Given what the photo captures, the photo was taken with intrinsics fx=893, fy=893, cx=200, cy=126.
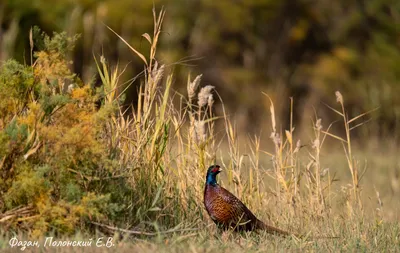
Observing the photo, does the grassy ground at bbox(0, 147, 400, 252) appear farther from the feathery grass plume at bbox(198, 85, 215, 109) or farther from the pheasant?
the feathery grass plume at bbox(198, 85, 215, 109)

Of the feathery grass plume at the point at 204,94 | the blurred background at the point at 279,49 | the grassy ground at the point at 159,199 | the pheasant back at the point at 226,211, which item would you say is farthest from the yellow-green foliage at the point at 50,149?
the blurred background at the point at 279,49

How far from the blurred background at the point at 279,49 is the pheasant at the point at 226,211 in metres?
11.6

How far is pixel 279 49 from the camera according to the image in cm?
2020

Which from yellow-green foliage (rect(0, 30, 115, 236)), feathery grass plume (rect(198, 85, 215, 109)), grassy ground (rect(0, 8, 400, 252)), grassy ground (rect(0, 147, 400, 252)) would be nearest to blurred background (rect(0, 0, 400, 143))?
grassy ground (rect(0, 8, 400, 252))

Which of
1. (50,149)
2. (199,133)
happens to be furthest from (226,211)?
(50,149)

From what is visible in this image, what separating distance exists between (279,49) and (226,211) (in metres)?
14.6

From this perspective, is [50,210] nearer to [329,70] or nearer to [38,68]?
[38,68]

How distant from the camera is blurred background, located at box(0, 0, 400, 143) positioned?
720 inches

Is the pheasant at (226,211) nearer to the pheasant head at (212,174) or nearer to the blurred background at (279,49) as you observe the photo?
the pheasant head at (212,174)

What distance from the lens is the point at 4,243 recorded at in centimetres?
484

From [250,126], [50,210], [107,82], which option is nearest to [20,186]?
[50,210]

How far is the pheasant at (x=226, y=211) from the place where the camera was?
592cm

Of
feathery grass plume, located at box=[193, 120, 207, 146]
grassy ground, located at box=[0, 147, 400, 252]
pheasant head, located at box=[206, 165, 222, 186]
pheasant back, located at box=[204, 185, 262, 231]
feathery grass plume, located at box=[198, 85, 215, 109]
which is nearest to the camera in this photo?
grassy ground, located at box=[0, 147, 400, 252]

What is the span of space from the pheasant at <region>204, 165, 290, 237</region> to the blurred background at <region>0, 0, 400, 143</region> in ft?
38.0
